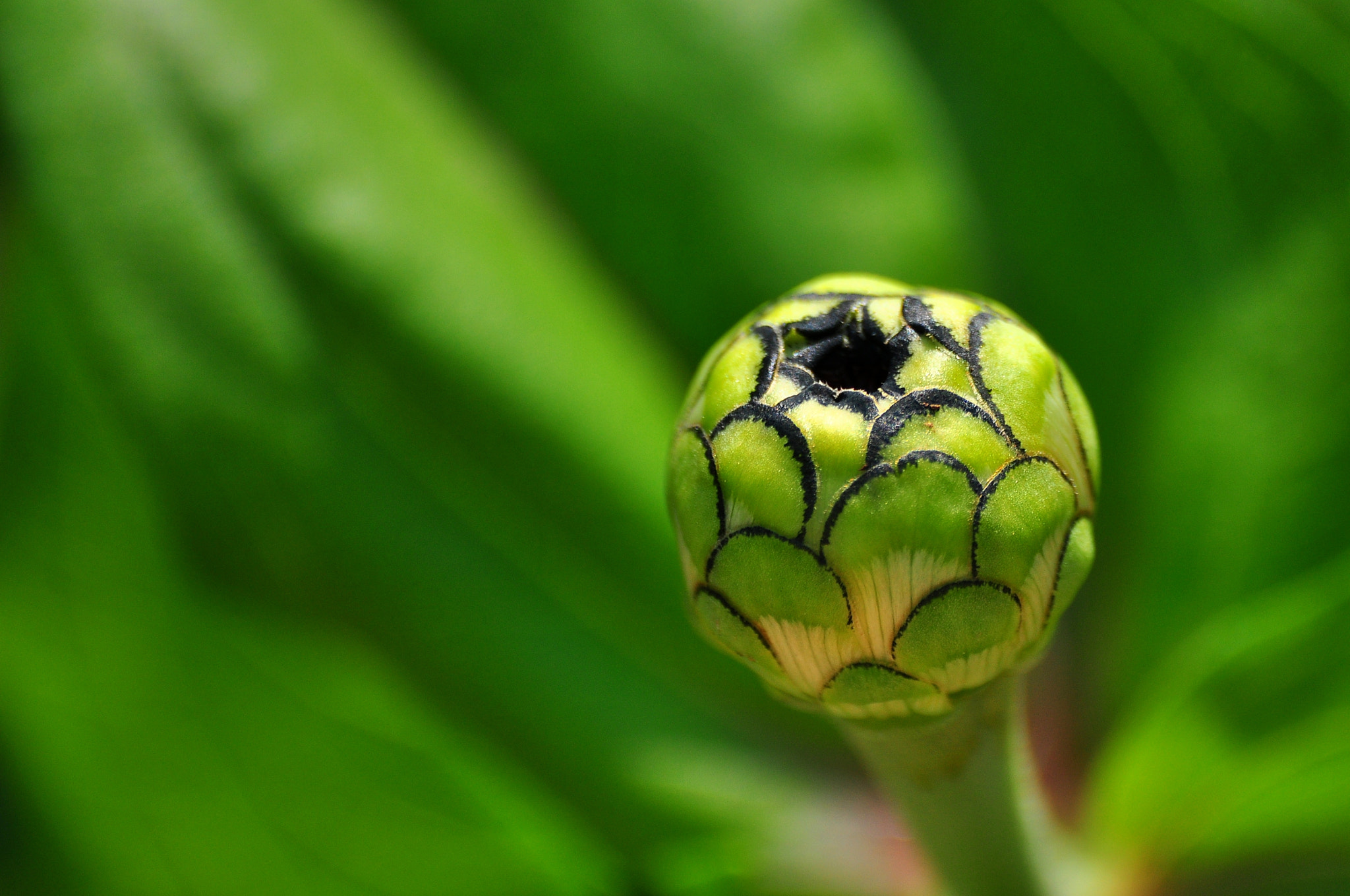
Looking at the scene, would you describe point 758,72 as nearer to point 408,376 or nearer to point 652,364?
point 652,364

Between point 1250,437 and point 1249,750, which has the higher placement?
point 1250,437

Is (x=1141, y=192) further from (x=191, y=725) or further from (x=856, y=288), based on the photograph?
(x=191, y=725)

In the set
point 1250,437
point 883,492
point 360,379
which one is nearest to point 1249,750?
point 1250,437

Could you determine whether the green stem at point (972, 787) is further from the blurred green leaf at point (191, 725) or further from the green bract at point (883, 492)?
the blurred green leaf at point (191, 725)

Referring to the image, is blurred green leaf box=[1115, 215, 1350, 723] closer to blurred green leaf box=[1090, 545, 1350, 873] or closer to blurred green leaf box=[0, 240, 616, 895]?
blurred green leaf box=[1090, 545, 1350, 873]

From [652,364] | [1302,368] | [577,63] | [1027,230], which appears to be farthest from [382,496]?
[1302,368]

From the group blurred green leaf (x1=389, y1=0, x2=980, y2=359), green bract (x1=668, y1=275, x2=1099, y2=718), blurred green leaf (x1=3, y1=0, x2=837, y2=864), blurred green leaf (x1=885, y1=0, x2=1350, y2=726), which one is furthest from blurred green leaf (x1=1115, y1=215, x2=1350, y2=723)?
green bract (x1=668, y1=275, x2=1099, y2=718)
